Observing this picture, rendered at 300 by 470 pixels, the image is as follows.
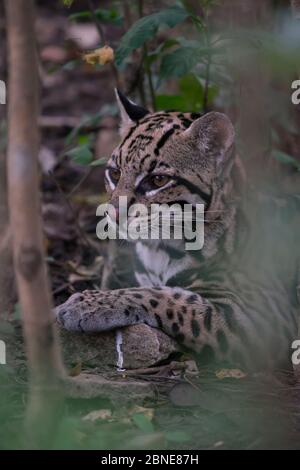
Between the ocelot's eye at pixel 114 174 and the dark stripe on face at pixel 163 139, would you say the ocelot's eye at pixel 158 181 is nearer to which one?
the dark stripe on face at pixel 163 139

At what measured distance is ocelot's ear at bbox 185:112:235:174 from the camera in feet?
19.5

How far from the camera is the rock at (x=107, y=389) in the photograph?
478 centimetres

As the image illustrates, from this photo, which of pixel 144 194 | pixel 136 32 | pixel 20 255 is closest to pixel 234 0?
pixel 136 32

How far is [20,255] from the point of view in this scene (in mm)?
3363

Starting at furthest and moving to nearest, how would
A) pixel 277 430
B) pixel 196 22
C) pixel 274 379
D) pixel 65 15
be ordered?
1. pixel 65 15
2. pixel 196 22
3. pixel 274 379
4. pixel 277 430

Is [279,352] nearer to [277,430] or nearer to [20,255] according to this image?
[277,430]

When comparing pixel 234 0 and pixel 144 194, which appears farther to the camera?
pixel 234 0

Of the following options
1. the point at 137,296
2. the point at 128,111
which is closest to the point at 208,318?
the point at 137,296

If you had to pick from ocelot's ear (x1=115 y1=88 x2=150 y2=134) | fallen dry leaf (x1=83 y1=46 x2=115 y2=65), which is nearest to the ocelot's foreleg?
ocelot's ear (x1=115 y1=88 x2=150 y2=134)

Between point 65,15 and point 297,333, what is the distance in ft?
33.4

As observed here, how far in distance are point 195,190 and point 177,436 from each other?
198 cm

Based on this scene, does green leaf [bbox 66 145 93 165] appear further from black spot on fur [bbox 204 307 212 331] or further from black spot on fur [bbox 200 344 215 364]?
black spot on fur [bbox 200 344 215 364]

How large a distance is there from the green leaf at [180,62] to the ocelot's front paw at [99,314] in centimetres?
169
